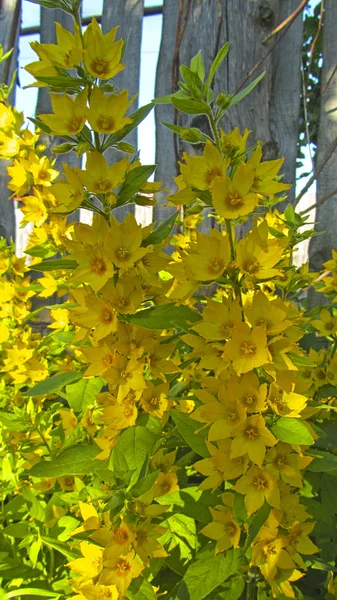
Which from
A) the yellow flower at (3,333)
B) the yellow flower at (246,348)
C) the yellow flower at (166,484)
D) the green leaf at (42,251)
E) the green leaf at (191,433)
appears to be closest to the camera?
the yellow flower at (246,348)

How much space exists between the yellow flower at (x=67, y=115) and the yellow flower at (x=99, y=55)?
0.04 m

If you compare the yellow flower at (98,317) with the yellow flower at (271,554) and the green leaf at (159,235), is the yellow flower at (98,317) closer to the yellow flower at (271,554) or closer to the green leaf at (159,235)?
the green leaf at (159,235)

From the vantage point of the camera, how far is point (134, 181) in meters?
0.81

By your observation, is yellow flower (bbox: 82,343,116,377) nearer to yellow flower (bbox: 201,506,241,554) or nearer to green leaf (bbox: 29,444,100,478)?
green leaf (bbox: 29,444,100,478)

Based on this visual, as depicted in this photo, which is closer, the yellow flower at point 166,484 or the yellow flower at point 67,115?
the yellow flower at point 67,115

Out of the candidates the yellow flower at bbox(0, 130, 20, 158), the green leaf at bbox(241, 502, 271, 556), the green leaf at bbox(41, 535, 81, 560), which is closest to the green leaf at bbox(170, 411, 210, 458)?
the green leaf at bbox(241, 502, 271, 556)

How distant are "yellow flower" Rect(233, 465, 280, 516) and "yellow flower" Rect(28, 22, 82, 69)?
0.63 meters

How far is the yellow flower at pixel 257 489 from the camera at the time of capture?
2.38ft

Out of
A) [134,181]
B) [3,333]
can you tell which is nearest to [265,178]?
[134,181]

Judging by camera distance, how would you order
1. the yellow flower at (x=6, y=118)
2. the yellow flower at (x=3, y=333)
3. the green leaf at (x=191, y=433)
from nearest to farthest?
1. the green leaf at (x=191, y=433)
2. the yellow flower at (x=6, y=118)
3. the yellow flower at (x=3, y=333)

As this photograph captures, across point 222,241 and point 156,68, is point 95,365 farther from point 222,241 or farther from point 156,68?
point 156,68

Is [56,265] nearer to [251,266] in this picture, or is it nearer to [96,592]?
[251,266]

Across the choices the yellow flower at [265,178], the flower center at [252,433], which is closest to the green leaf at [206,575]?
the flower center at [252,433]

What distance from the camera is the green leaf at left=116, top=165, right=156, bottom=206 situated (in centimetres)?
80
